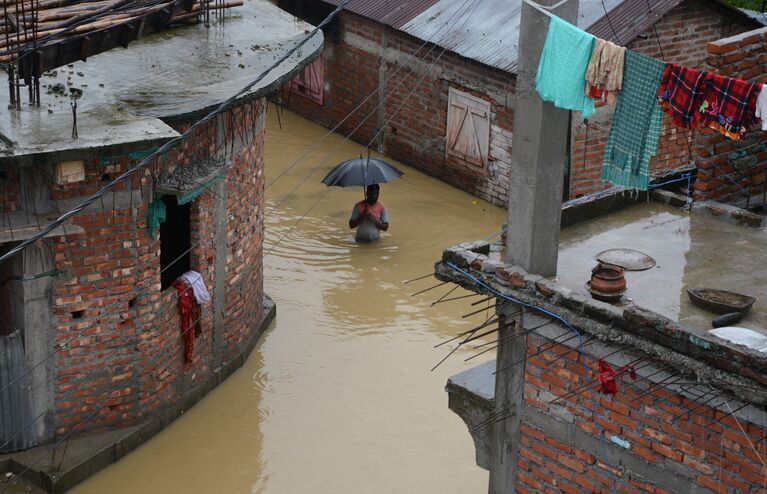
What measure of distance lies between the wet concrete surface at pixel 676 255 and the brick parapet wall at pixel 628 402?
19.3 inches

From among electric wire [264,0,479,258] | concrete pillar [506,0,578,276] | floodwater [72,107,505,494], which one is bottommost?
floodwater [72,107,505,494]

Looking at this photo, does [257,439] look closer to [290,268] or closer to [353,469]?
[353,469]

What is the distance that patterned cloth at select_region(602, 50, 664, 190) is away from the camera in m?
8.55

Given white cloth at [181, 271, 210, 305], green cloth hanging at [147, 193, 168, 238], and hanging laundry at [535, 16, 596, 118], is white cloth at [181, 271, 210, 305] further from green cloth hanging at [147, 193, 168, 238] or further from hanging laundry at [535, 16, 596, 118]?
hanging laundry at [535, 16, 596, 118]

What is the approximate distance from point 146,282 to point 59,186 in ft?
4.56

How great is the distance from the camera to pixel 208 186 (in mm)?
12664

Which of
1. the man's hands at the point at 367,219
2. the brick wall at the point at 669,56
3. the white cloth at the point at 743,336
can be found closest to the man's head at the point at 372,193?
the man's hands at the point at 367,219

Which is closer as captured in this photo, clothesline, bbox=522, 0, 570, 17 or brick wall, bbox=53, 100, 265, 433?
clothesline, bbox=522, 0, 570, 17

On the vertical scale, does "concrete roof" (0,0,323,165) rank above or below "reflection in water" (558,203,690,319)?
above

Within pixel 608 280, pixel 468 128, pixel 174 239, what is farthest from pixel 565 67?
pixel 468 128

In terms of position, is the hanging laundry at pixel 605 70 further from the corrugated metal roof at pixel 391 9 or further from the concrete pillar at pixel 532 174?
the corrugated metal roof at pixel 391 9

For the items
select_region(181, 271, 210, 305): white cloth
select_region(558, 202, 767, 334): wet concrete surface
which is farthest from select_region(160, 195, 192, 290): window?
select_region(558, 202, 767, 334): wet concrete surface

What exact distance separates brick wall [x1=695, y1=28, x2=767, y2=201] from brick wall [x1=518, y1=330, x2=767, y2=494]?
2.45 metres

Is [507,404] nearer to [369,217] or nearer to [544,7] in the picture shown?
[544,7]
